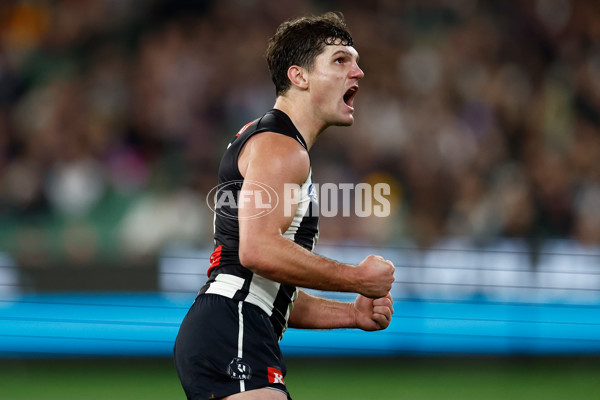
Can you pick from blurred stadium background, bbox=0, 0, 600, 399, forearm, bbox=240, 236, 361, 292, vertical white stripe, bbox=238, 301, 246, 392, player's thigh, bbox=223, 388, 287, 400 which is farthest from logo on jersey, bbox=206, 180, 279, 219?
Answer: blurred stadium background, bbox=0, 0, 600, 399

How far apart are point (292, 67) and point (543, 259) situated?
5511mm

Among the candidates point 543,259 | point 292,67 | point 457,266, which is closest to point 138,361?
point 457,266

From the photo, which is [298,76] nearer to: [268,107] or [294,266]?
[294,266]

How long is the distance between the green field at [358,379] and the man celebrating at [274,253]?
3.62 meters

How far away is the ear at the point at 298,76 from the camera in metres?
3.79

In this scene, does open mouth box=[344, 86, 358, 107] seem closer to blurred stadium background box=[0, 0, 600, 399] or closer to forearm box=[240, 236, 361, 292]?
forearm box=[240, 236, 361, 292]

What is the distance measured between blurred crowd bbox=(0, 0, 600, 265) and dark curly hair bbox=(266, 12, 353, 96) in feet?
15.4

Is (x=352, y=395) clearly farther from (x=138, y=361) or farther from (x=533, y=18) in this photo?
(x=533, y=18)

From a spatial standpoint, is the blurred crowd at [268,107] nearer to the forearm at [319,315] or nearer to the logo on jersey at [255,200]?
the forearm at [319,315]

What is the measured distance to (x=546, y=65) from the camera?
11734mm

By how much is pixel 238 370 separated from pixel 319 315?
2.76 ft

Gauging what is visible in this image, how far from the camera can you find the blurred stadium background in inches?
311

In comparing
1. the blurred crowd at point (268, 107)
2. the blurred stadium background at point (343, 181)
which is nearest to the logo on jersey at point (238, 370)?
the blurred stadium background at point (343, 181)

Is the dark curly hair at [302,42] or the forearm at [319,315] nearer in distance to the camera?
the dark curly hair at [302,42]
